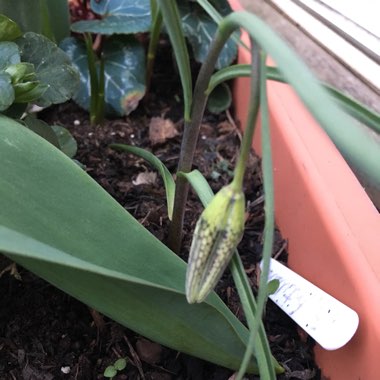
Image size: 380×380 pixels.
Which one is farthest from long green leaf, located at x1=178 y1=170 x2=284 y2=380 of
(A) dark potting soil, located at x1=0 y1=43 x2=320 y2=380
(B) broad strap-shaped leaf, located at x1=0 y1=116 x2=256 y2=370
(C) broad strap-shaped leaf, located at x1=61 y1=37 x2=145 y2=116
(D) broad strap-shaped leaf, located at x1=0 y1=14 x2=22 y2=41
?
(C) broad strap-shaped leaf, located at x1=61 y1=37 x2=145 y2=116

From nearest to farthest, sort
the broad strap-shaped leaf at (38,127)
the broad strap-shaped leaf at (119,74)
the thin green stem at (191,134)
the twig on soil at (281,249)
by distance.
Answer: the thin green stem at (191,134) < the broad strap-shaped leaf at (38,127) < the twig on soil at (281,249) < the broad strap-shaped leaf at (119,74)

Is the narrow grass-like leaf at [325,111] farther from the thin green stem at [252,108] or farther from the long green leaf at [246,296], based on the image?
the long green leaf at [246,296]

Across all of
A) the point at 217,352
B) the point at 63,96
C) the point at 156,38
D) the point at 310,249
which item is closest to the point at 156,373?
the point at 217,352

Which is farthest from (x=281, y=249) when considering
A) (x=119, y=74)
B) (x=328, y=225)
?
(x=119, y=74)

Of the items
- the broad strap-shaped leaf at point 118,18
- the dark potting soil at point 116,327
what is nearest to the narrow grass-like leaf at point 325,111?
the dark potting soil at point 116,327

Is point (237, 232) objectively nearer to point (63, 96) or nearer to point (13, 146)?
point (13, 146)

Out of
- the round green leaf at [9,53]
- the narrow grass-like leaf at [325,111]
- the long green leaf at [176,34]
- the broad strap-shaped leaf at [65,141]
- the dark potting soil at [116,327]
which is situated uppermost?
the narrow grass-like leaf at [325,111]
